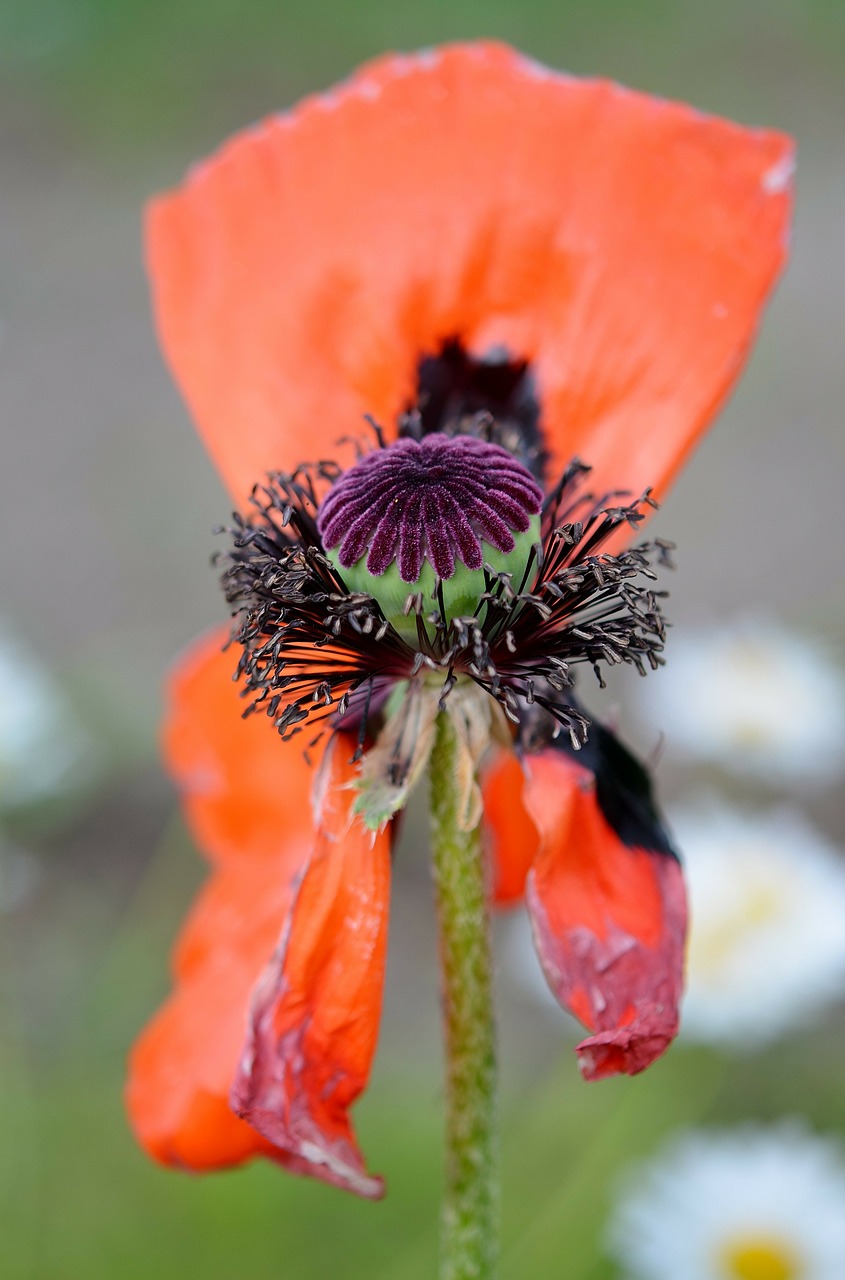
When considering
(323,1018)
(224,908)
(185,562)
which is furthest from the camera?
(185,562)

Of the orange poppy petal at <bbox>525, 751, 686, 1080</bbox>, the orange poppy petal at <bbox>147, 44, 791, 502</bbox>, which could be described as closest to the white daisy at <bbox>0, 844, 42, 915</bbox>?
the orange poppy petal at <bbox>147, 44, 791, 502</bbox>

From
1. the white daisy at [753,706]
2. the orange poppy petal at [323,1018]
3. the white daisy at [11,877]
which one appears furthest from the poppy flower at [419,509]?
the white daisy at [753,706]

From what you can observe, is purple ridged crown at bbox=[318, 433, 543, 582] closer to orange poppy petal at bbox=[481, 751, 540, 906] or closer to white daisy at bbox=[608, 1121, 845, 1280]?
orange poppy petal at bbox=[481, 751, 540, 906]

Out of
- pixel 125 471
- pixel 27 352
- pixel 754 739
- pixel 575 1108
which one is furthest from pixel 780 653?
pixel 27 352

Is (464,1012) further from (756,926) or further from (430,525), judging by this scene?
(756,926)

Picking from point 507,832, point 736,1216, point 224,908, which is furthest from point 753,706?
point 224,908

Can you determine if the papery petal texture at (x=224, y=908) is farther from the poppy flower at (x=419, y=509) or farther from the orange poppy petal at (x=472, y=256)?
the orange poppy petal at (x=472, y=256)
